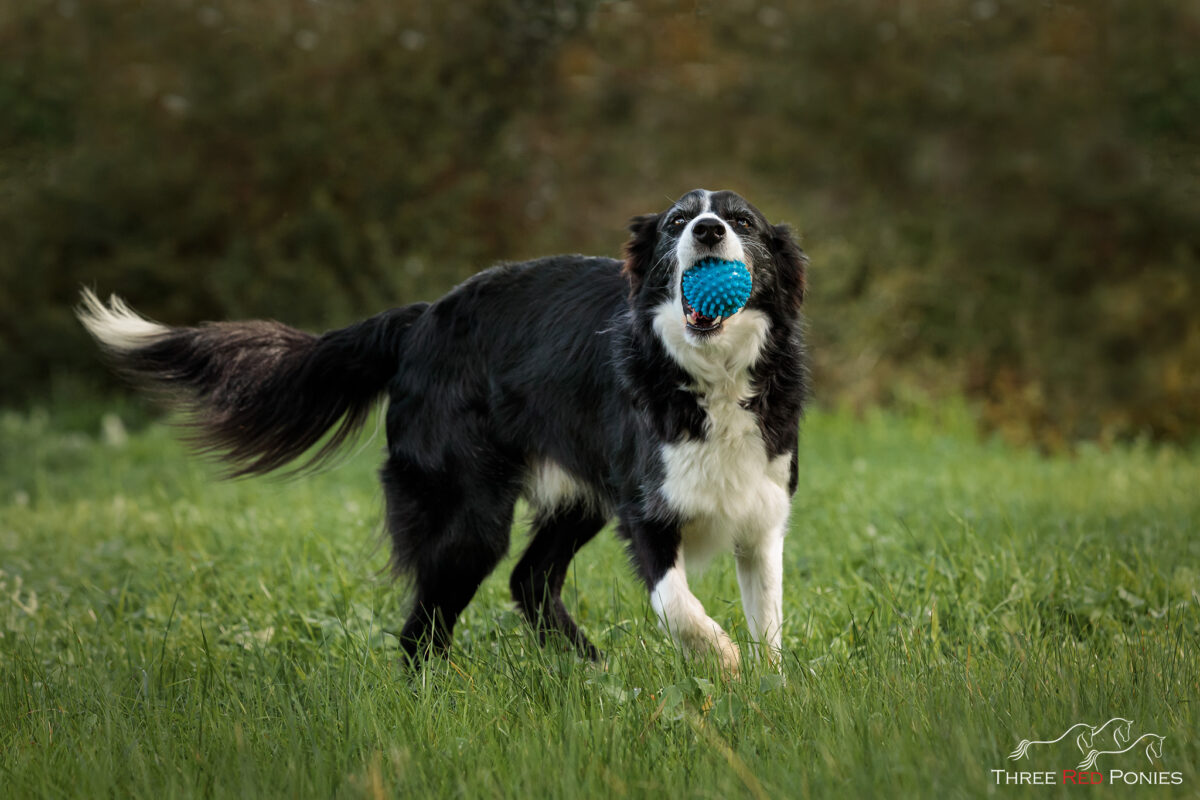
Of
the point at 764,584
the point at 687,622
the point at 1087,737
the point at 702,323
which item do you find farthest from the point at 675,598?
the point at 1087,737

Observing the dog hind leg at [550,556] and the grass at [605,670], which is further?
the dog hind leg at [550,556]

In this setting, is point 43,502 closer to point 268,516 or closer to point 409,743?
point 268,516

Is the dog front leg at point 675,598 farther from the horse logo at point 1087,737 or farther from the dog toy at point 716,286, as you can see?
the horse logo at point 1087,737

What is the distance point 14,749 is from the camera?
2680 mm

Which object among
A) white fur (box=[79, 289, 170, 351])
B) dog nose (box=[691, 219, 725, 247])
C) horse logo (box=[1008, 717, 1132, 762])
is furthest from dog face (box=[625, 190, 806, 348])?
white fur (box=[79, 289, 170, 351])

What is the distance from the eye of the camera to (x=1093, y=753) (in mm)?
2316

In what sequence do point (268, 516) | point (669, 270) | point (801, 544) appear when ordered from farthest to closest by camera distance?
point (268, 516), point (801, 544), point (669, 270)

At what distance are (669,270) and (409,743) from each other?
1.52 m

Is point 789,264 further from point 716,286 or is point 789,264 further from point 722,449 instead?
point 722,449

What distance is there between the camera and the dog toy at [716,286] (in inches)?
128

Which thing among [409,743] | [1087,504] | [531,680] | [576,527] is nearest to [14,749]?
[409,743]

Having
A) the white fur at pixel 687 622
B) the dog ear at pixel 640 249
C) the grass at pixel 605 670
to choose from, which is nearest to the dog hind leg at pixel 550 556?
the grass at pixel 605 670

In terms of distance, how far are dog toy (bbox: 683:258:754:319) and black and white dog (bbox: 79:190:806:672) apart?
4cm

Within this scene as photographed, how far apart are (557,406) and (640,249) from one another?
0.59 m
